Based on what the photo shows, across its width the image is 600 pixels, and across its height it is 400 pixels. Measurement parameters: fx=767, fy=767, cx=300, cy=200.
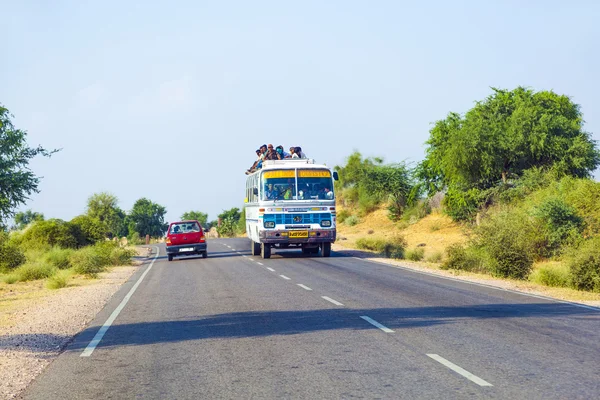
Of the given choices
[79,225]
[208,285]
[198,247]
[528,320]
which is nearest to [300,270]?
[208,285]

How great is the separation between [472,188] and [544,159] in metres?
4.54

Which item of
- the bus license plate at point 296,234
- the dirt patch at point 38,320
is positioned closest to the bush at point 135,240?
the bus license plate at point 296,234

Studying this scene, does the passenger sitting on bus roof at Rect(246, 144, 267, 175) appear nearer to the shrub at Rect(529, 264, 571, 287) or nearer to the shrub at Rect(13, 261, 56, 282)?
the shrub at Rect(13, 261, 56, 282)

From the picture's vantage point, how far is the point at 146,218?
112m

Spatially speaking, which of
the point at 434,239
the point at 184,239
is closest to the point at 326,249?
Result: the point at 184,239

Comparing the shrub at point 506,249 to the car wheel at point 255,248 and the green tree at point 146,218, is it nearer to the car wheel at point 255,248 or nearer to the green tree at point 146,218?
the car wheel at point 255,248

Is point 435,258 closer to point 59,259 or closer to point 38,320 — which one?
point 59,259

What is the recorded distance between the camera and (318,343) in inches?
401

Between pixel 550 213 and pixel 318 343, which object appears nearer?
pixel 318 343

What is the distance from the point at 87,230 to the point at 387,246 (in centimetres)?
1736

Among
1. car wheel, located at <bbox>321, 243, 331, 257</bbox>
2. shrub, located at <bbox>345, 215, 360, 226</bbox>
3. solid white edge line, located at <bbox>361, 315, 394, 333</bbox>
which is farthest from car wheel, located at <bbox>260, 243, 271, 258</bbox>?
shrub, located at <bbox>345, 215, 360, 226</bbox>

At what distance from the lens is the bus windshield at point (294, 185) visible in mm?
28969

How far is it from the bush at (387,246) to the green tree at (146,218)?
68896mm

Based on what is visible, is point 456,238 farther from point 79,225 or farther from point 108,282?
point 108,282
